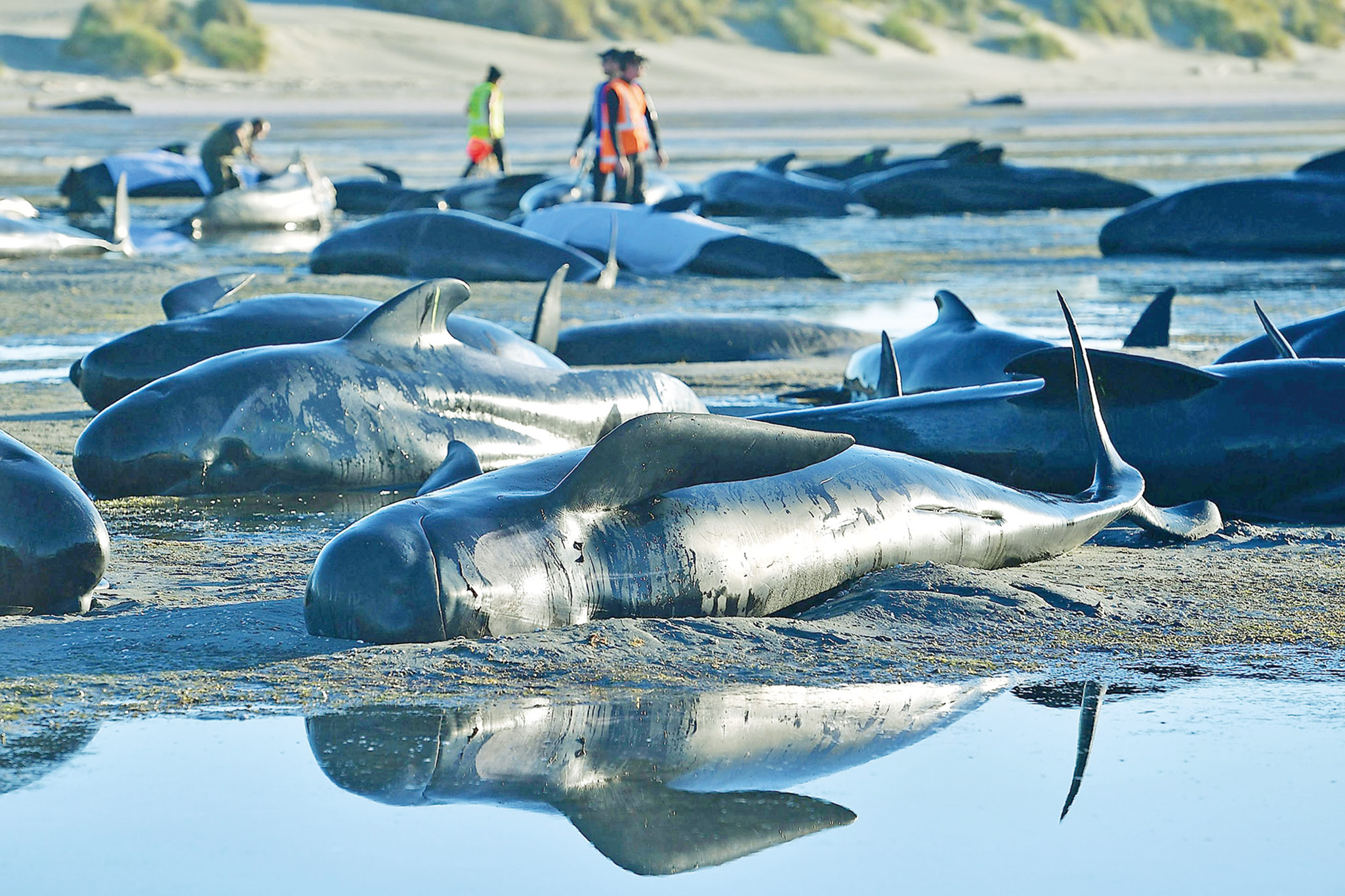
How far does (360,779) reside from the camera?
3.44 meters

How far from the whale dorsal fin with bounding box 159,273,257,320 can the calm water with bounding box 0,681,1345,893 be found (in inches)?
201

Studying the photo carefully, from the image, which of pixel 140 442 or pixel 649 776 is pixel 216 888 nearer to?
pixel 649 776

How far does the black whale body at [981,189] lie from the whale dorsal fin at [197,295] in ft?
40.8

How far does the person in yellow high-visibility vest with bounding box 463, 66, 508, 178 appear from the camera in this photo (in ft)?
74.0

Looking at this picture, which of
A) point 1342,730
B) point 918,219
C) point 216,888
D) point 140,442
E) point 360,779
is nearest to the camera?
point 216,888

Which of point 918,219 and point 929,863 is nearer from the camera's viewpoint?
point 929,863

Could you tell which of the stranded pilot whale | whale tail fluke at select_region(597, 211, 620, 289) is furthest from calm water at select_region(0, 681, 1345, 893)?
whale tail fluke at select_region(597, 211, 620, 289)

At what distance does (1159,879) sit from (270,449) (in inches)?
155

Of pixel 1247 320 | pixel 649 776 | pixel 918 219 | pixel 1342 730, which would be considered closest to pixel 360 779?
pixel 649 776

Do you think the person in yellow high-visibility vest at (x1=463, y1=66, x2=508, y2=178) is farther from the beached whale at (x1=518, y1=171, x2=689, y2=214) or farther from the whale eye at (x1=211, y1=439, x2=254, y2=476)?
the whale eye at (x1=211, y1=439, x2=254, y2=476)

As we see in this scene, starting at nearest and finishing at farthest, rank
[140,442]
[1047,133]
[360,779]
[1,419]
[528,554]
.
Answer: [360,779] → [528,554] → [140,442] → [1,419] → [1047,133]

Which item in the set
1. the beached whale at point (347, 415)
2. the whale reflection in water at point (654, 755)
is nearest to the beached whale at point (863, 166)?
the beached whale at point (347, 415)

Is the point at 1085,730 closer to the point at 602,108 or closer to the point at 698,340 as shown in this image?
the point at 698,340

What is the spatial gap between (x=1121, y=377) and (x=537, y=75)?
55.7 m
